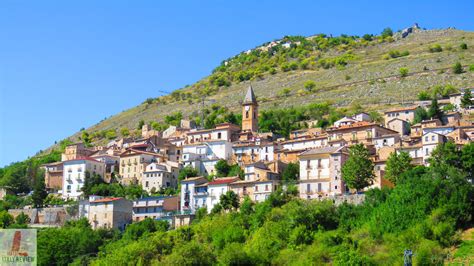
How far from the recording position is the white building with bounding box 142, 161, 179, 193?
7944cm

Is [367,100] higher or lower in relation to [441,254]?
higher

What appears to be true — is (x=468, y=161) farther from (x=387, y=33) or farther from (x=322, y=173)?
(x=387, y=33)

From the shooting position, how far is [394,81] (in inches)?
4606

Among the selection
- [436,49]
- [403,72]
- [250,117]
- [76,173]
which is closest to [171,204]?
[76,173]

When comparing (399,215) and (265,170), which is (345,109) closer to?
(265,170)

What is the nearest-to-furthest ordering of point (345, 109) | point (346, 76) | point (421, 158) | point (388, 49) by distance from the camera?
point (421, 158) → point (345, 109) → point (346, 76) → point (388, 49)

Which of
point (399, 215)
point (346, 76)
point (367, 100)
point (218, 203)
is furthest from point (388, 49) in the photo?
point (399, 215)

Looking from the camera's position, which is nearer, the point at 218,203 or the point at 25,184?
the point at 218,203

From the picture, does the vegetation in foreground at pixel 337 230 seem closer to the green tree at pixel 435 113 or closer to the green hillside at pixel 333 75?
the green tree at pixel 435 113

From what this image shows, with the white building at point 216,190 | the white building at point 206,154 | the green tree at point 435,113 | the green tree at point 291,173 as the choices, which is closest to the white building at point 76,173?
the white building at point 206,154

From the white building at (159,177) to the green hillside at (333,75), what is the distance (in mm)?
31014

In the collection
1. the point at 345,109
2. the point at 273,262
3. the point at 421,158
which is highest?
the point at 345,109

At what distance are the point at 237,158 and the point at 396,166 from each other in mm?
23836

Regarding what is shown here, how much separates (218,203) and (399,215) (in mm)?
18479
